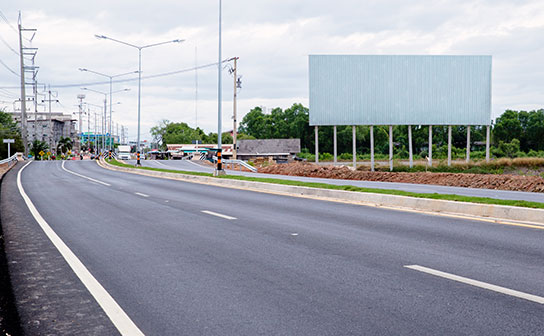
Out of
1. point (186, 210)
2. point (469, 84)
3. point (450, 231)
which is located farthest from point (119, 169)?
point (450, 231)

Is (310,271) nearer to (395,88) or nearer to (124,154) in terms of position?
(395,88)

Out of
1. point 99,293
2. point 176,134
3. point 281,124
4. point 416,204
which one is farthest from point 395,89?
point 176,134

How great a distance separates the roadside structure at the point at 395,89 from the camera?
4491cm

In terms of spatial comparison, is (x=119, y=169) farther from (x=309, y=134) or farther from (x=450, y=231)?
(x=309, y=134)

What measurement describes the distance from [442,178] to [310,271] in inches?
872

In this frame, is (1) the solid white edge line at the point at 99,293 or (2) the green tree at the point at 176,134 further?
(2) the green tree at the point at 176,134

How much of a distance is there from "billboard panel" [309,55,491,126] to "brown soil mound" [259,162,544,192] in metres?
7.50

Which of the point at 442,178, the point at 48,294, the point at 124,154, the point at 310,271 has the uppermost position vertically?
the point at 124,154

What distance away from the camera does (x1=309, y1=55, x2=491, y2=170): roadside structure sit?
44906mm

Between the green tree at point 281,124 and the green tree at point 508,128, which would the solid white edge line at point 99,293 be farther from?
the green tree at point 281,124

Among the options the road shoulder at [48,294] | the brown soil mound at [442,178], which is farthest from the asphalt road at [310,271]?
the brown soil mound at [442,178]

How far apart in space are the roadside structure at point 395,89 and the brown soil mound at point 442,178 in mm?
7546

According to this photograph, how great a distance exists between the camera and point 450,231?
10.1 meters

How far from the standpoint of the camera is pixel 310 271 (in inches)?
271
